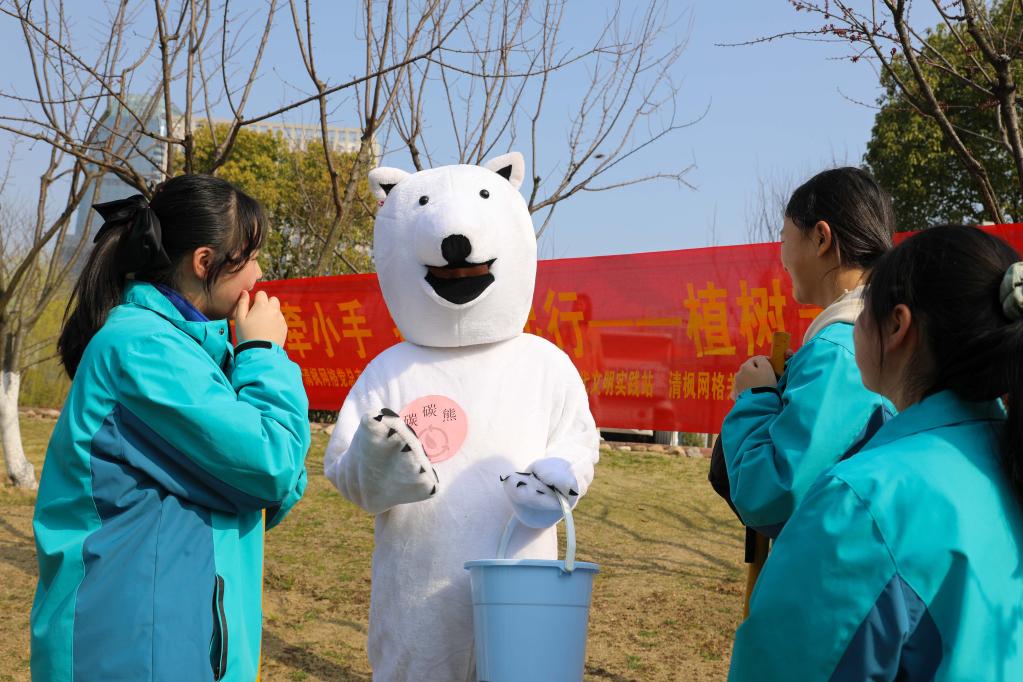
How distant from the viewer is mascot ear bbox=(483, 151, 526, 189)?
346 cm

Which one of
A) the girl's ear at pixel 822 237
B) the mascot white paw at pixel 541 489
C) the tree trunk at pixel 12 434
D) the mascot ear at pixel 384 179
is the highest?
the mascot ear at pixel 384 179

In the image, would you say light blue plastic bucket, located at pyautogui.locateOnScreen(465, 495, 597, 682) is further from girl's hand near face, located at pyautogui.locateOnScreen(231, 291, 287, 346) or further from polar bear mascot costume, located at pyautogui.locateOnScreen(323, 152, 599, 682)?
girl's hand near face, located at pyautogui.locateOnScreen(231, 291, 287, 346)

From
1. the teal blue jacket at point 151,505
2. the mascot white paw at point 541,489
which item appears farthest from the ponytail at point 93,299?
the mascot white paw at point 541,489

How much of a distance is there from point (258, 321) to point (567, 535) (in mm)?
937

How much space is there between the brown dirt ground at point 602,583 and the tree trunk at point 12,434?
0.16 m

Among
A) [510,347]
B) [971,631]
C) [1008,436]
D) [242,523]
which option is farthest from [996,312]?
[510,347]

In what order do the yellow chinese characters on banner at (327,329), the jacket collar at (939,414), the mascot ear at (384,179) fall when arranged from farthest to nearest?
the yellow chinese characters on banner at (327,329) < the mascot ear at (384,179) < the jacket collar at (939,414)

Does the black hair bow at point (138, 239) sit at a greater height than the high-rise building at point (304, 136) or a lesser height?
lesser

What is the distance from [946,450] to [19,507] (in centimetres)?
811

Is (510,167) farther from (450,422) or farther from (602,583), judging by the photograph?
(602,583)

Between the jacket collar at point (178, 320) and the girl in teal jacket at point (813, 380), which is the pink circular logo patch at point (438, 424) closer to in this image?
the jacket collar at point (178, 320)

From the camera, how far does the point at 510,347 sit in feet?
10.5

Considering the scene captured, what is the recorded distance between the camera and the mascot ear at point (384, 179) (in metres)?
3.37

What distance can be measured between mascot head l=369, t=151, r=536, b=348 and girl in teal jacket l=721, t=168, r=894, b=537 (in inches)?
40.2
